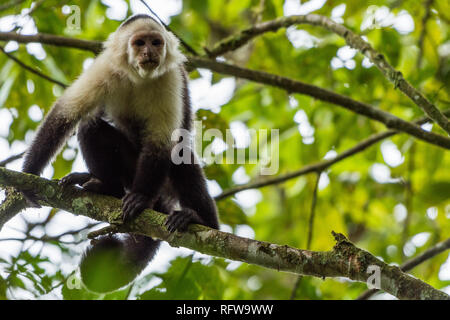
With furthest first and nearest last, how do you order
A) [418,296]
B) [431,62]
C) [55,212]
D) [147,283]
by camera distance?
[431,62] < [55,212] < [147,283] < [418,296]

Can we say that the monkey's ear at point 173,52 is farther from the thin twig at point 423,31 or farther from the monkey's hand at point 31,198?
the thin twig at point 423,31

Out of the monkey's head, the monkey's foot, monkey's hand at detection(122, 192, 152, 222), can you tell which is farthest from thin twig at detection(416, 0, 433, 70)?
the monkey's foot

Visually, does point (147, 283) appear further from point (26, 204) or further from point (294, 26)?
point (294, 26)

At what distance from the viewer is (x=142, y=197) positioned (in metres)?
3.48

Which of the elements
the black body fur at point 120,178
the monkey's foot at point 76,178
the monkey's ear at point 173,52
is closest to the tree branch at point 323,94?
the monkey's ear at point 173,52

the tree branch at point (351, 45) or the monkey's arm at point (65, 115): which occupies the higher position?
the tree branch at point (351, 45)

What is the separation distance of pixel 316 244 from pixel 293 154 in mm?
1060

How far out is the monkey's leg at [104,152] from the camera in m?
3.87

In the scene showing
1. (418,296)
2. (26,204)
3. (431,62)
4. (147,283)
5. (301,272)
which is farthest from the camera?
(431,62)

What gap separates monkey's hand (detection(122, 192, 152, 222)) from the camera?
319 cm

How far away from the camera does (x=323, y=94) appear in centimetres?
449

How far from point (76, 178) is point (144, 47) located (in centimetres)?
114

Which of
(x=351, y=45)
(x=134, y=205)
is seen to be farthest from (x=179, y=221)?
(x=351, y=45)

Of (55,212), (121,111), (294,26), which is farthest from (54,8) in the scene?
(294,26)
